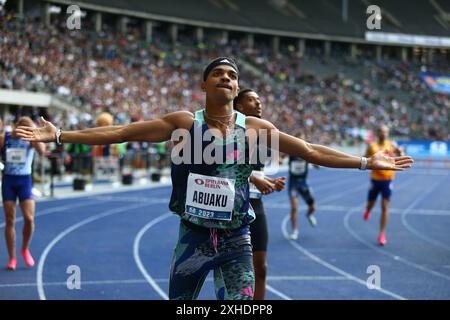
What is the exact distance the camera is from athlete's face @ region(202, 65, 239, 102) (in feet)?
10.9

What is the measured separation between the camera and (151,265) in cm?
781

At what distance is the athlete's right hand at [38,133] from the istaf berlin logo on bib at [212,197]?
2.91 feet

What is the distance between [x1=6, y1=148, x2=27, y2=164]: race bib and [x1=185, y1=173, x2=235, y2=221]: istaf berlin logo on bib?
4635 millimetres

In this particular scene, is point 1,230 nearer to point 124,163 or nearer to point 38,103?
point 124,163

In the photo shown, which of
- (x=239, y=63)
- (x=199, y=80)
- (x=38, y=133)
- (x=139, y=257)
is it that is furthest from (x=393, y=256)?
(x=239, y=63)

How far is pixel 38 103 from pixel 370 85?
119 ft

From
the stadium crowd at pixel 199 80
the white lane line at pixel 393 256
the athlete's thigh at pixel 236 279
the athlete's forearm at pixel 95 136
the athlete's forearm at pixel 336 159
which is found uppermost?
the stadium crowd at pixel 199 80

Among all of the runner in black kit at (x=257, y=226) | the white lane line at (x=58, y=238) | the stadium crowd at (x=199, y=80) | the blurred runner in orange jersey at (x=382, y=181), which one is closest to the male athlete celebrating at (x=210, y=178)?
the runner in black kit at (x=257, y=226)

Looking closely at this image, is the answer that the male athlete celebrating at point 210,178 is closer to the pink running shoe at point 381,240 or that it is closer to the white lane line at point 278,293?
the white lane line at point 278,293

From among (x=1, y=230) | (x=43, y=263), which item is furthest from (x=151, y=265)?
(x=1, y=230)

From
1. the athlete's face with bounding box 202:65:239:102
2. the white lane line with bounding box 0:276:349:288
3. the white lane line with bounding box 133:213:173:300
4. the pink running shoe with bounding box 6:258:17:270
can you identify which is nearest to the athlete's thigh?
the athlete's face with bounding box 202:65:239:102

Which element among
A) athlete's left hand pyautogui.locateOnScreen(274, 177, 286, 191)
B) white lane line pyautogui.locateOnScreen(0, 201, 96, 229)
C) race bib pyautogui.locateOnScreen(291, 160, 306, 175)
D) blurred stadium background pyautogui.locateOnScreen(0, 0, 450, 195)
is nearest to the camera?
athlete's left hand pyautogui.locateOnScreen(274, 177, 286, 191)

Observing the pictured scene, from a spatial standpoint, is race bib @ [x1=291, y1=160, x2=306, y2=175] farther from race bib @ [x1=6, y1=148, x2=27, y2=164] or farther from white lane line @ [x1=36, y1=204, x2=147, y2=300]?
race bib @ [x1=6, y1=148, x2=27, y2=164]

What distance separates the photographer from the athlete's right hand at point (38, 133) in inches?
131
